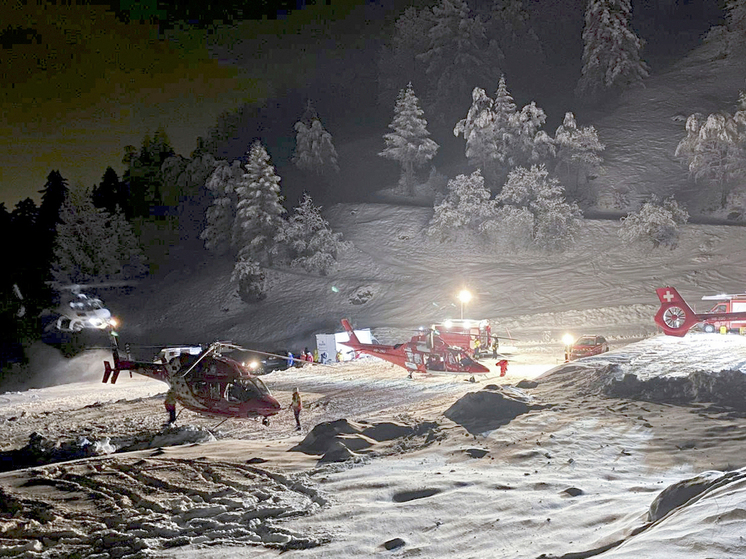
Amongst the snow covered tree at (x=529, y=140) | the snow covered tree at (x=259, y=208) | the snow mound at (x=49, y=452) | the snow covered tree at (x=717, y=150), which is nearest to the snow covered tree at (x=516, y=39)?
the snow covered tree at (x=529, y=140)

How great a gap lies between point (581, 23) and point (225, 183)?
62.9m

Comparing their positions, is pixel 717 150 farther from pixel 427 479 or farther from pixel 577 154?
pixel 427 479

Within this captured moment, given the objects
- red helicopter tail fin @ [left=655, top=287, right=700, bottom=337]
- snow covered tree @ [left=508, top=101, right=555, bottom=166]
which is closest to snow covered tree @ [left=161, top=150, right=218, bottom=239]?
snow covered tree @ [left=508, top=101, right=555, bottom=166]

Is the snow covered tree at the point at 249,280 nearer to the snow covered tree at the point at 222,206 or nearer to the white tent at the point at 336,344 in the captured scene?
the snow covered tree at the point at 222,206

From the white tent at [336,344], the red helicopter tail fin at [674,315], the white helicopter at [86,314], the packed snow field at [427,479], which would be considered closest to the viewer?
the packed snow field at [427,479]

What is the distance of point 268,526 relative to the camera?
30.8 ft

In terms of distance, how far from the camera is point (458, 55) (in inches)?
2854

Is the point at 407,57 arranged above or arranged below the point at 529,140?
above

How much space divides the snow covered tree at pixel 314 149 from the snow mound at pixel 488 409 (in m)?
53.2

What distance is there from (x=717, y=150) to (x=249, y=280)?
4360 centimetres

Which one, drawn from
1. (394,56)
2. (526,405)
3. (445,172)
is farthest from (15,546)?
(394,56)

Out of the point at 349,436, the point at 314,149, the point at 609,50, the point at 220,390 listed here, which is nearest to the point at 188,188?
the point at 314,149

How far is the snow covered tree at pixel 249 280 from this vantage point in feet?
172

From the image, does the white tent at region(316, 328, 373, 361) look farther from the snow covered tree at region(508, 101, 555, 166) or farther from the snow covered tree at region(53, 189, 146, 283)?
the snow covered tree at region(53, 189, 146, 283)
